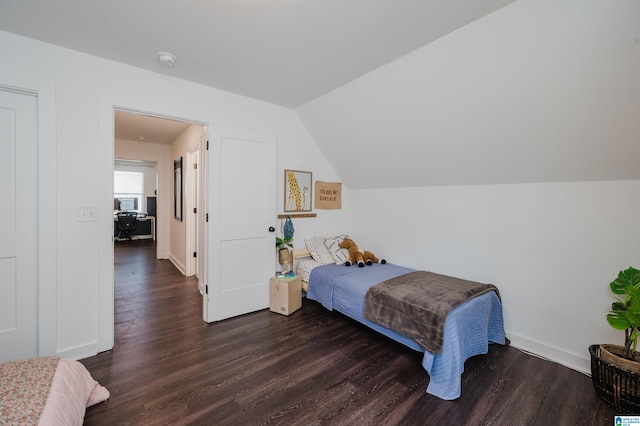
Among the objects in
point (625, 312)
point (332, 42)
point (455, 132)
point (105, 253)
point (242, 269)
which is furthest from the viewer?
point (242, 269)

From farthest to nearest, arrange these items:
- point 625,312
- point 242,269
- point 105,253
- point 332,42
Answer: point 242,269
point 105,253
point 332,42
point 625,312

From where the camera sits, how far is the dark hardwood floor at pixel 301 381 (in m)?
1.65

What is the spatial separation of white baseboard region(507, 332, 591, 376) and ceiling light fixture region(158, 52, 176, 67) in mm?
3861

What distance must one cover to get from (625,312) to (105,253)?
386 centimetres

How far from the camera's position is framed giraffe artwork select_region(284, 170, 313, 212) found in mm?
3531

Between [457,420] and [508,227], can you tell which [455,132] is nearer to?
[508,227]

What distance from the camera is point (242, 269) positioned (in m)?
3.07

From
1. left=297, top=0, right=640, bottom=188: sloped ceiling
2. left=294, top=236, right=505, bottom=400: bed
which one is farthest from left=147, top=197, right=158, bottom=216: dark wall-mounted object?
left=297, top=0, right=640, bottom=188: sloped ceiling

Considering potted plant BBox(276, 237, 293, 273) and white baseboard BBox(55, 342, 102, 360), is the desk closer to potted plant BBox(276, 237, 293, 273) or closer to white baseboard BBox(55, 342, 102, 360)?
potted plant BBox(276, 237, 293, 273)

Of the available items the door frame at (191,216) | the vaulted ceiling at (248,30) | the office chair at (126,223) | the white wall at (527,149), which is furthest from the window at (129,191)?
the white wall at (527,149)

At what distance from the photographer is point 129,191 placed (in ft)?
27.9

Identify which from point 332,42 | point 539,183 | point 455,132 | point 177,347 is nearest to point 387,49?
point 332,42

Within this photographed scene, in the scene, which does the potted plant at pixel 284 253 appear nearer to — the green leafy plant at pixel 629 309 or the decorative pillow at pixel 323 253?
the decorative pillow at pixel 323 253

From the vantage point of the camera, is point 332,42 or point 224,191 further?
point 224,191
